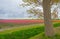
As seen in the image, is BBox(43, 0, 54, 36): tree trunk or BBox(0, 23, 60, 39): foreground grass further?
BBox(43, 0, 54, 36): tree trunk

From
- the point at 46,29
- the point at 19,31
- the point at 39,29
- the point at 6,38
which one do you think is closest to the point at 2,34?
the point at 6,38

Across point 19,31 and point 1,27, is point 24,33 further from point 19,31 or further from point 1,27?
point 1,27

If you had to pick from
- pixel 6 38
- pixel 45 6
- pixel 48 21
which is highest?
pixel 45 6

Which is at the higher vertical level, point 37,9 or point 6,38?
point 37,9

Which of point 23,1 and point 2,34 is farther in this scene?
point 23,1

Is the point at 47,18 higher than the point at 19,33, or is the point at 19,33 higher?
the point at 47,18

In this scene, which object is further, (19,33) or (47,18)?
(19,33)

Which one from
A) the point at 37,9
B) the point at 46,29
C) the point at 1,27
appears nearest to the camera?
the point at 46,29

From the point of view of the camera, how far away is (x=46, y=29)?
11.6m

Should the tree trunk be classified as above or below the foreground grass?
above

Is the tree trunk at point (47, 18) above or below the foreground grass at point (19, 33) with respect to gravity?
above

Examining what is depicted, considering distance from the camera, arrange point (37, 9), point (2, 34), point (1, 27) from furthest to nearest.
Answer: point (1, 27), point (37, 9), point (2, 34)

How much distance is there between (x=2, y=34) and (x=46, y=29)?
2.71 metres

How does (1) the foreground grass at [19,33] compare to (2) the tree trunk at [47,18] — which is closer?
(1) the foreground grass at [19,33]
